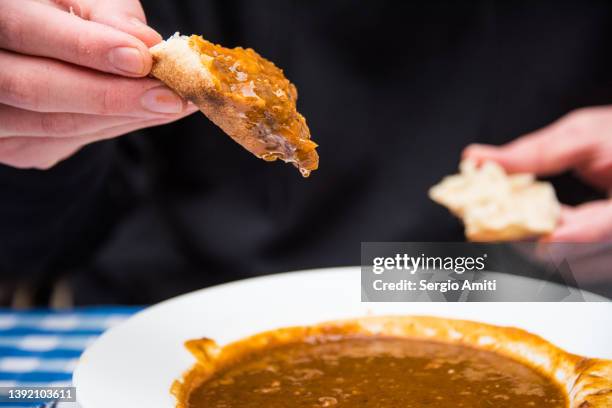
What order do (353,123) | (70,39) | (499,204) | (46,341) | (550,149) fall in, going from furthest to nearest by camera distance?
(353,123)
(550,149)
(499,204)
(46,341)
(70,39)

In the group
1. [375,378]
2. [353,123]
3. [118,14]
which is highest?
[353,123]

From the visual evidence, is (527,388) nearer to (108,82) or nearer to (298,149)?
(298,149)

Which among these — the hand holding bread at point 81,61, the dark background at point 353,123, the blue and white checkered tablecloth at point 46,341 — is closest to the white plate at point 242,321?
the blue and white checkered tablecloth at point 46,341

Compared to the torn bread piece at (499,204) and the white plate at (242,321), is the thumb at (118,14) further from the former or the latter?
the torn bread piece at (499,204)

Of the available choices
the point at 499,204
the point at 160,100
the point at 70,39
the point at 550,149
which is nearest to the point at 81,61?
the point at 70,39

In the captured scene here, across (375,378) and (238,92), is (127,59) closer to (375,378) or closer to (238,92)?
(238,92)

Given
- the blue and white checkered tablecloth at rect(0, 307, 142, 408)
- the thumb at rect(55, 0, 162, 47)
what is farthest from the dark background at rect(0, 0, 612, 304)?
the thumb at rect(55, 0, 162, 47)
